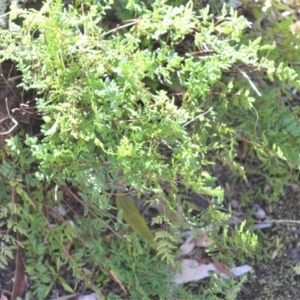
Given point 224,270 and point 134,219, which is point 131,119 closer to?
point 134,219

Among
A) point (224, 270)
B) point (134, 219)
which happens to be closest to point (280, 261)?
point (224, 270)

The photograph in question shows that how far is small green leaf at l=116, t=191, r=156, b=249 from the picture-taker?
221cm

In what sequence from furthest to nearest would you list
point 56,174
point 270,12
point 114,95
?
point 270,12
point 56,174
point 114,95

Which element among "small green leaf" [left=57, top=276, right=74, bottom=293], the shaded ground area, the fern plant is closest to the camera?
the fern plant

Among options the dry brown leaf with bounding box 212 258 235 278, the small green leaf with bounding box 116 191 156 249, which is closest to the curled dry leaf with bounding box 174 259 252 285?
the dry brown leaf with bounding box 212 258 235 278

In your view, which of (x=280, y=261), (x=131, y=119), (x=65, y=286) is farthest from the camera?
(x=280, y=261)

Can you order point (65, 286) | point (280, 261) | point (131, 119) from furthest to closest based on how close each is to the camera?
point (280, 261) → point (65, 286) → point (131, 119)

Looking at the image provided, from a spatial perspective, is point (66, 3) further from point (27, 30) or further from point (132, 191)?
point (132, 191)

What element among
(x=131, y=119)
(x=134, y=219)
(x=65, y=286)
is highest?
(x=131, y=119)

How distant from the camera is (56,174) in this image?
196cm

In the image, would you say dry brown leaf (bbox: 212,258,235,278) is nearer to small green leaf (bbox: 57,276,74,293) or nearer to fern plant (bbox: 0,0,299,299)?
fern plant (bbox: 0,0,299,299)

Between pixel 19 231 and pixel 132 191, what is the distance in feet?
1.25

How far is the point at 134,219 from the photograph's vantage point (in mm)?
2223

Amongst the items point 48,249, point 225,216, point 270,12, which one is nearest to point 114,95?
point 225,216
